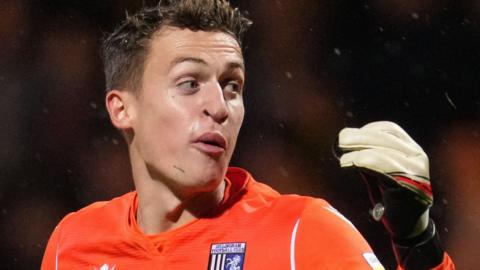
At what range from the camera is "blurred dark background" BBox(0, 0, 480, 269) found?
3.49 metres

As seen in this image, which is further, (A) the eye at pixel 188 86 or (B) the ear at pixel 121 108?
(B) the ear at pixel 121 108

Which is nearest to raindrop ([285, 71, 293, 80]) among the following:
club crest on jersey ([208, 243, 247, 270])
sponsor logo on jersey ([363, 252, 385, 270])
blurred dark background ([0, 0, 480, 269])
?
blurred dark background ([0, 0, 480, 269])

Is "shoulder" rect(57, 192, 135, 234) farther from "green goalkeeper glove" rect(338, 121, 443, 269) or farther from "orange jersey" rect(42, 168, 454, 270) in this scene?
"green goalkeeper glove" rect(338, 121, 443, 269)

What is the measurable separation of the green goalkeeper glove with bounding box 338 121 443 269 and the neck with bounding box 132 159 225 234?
14.6 inches

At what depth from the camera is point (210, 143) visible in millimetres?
1999

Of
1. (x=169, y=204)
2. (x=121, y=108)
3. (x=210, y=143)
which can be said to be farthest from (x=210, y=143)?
(x=121, y=108)

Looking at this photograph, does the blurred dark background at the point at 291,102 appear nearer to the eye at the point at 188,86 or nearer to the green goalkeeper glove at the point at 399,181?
the green goalkeeper glove at the point at 399,181

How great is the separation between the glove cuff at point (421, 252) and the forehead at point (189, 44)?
2.28 feet

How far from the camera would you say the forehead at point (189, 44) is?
2.06m

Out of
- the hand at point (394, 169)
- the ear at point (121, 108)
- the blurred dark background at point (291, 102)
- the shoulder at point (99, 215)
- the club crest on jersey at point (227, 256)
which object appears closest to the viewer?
the club crest on jersey at point (227, 256)

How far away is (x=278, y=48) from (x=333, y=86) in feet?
1.16

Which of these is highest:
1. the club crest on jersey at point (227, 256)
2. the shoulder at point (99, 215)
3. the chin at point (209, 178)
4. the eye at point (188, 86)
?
the eye at point (188, 86)

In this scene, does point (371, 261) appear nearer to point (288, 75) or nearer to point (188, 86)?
point (188, 86)

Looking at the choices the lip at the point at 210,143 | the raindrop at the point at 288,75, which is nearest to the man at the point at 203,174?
the lip at the point at 210,143
